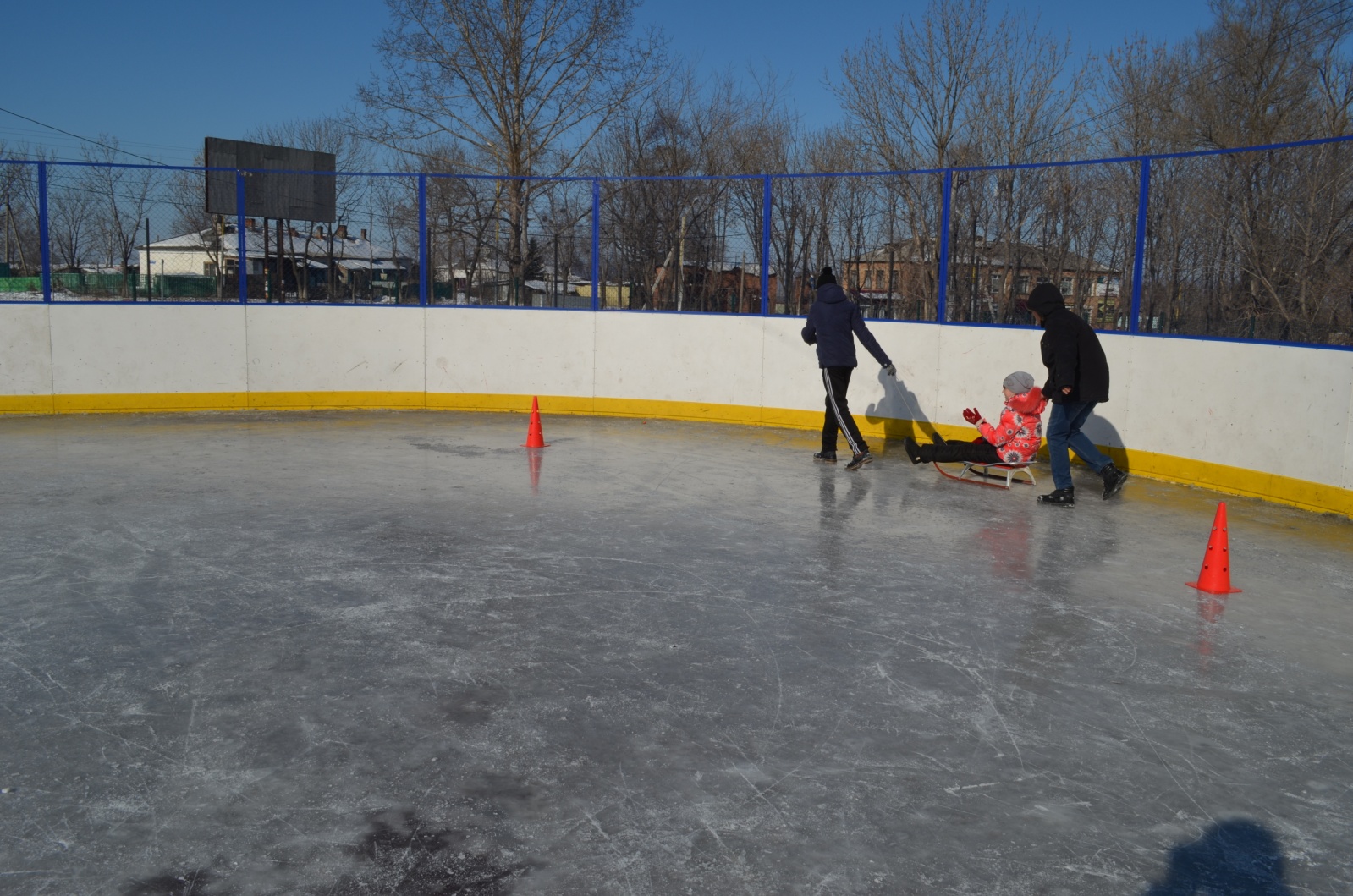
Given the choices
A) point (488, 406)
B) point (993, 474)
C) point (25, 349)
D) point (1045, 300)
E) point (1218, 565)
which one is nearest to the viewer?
point (1218, 565)

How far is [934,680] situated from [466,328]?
10246 millimetres

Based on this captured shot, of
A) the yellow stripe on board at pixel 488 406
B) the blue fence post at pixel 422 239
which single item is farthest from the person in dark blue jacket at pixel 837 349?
the blue fence post at pixel 422 239

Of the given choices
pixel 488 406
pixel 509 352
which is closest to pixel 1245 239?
pixel 509 352

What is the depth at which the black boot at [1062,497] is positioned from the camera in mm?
8484

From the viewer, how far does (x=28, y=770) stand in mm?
3545

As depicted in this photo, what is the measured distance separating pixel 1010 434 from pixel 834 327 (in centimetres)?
205

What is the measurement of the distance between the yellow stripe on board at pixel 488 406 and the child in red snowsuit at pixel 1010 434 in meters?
1.58

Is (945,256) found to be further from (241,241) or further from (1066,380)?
(241,241)

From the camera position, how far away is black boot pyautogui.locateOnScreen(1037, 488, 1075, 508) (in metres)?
8.48

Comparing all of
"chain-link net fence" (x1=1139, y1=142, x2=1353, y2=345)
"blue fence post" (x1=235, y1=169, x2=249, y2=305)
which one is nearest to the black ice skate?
"chain-link net fence" (x1=1139, y1=142, x2=1353, y2=345)

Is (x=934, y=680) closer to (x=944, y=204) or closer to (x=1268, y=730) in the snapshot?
(x=1268, y=730)

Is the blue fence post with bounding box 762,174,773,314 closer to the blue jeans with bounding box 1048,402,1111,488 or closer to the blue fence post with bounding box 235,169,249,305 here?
the blue jeans with bounding box 1048,402,1111,488

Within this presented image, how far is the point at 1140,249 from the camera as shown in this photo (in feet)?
33.4

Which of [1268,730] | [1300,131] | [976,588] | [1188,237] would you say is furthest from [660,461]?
[1300,131]
